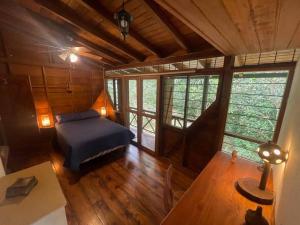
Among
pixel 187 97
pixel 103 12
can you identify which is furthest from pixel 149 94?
pixel 103 12

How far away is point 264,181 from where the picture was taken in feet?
3.76

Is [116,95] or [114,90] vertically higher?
[114,90]

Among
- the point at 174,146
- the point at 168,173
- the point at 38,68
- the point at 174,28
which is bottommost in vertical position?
the point at 174,146

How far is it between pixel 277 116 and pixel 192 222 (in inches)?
67.2

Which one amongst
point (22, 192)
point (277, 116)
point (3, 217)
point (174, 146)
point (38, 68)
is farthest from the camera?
point (38, 68)

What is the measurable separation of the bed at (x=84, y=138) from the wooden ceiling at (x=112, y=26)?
1685 mm

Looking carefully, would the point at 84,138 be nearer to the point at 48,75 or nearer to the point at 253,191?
the point at 48,75

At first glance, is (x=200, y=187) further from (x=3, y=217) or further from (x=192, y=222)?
(x=3, y=217)

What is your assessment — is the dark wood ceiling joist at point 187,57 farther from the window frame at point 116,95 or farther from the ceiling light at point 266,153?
the ceiling light at point 266,153

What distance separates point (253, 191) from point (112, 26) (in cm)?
267

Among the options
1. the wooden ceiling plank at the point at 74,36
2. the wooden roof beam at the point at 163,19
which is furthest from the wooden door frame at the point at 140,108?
the wooden roof beam at the point at 163,19

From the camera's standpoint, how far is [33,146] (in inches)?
137

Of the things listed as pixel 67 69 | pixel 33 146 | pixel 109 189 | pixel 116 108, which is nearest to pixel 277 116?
pixel 109 189

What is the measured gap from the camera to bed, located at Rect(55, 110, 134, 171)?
246 centimetres
